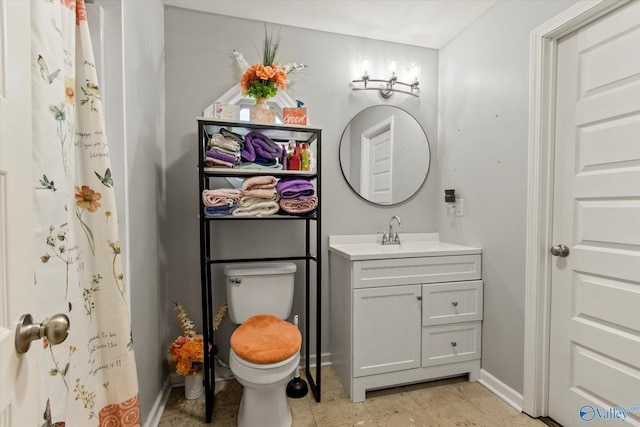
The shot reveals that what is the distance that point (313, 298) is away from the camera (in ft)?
7.33

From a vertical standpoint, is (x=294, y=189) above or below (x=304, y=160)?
below

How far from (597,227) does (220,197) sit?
1.85m

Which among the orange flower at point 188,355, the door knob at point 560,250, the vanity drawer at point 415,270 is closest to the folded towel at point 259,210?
the vanity drawer at point 415,270

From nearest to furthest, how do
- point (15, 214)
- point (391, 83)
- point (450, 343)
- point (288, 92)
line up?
point (15, 214) → point (450, 343) → point (288, 92) → point (391, 83)

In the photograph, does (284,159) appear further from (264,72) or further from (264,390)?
(264,390)

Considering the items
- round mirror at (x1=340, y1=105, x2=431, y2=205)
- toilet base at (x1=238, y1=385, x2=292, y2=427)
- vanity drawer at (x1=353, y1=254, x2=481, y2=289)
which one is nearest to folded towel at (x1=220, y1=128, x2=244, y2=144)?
round mirror at (x1=340, y1=105, x2=431, y2=205)

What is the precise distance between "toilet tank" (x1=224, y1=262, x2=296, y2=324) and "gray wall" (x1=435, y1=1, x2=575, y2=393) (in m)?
1.28

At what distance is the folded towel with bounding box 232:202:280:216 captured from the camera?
66.2 inches

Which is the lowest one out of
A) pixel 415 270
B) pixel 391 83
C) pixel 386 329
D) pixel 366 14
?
pixel 386 329

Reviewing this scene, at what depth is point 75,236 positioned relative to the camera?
3.28 ft

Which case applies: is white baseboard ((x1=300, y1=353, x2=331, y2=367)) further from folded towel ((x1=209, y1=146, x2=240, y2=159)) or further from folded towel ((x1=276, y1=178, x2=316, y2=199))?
folded towel ((x1=209, y1=146, x2=240, y2=159))

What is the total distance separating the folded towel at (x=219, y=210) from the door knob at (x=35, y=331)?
1.10 m

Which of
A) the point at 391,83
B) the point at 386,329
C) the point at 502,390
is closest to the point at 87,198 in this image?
the point at 386,329

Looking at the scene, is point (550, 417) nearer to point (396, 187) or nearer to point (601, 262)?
point (601, 262)
